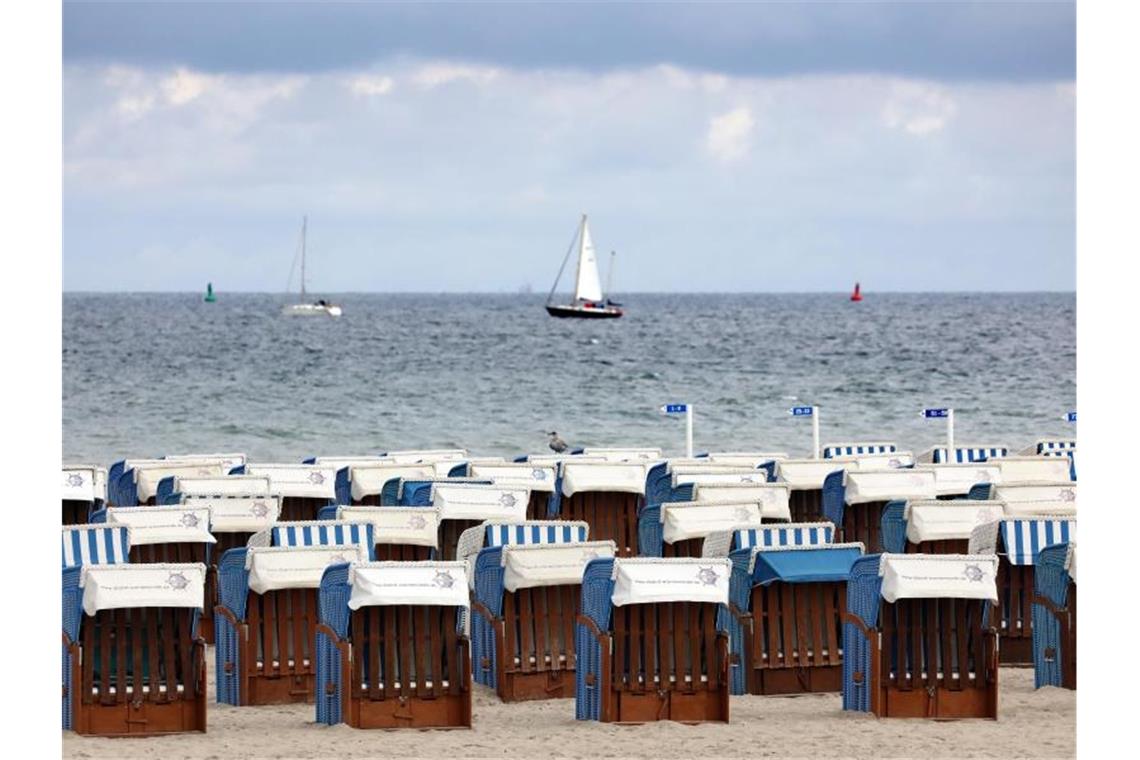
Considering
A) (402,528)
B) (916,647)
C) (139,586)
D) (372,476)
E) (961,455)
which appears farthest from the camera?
(961,455)

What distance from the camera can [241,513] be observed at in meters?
14.7

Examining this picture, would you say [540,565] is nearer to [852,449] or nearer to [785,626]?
[785,626]

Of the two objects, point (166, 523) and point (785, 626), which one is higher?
point (166, 523)

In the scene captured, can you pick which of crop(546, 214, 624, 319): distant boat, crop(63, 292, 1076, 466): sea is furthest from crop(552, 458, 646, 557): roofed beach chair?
crop(546, 214, 624, 319): distant boat

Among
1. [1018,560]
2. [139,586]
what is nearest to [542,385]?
[1018,560]

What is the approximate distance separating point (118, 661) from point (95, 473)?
18.8 ft

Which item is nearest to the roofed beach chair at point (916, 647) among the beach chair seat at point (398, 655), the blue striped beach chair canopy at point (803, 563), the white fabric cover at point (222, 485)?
the blue striped beach chair canopy at point (803, 563)

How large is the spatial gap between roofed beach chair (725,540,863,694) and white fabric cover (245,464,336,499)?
17.3 ft

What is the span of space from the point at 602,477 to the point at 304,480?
7.11 ft

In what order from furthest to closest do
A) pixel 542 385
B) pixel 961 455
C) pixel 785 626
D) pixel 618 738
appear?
1. pixel 542 385
2. pixel 961 455
3. pixel 785 626
4. pixel 618 738
